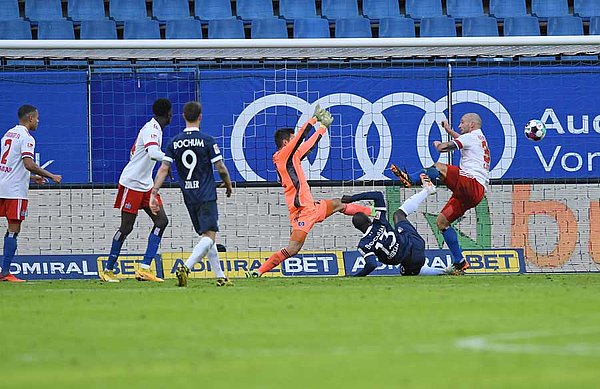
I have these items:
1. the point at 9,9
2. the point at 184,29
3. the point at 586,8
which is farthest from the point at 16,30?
the point at 586,8

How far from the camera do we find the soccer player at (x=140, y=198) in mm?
→ 14031

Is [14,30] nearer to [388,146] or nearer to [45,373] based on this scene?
[388,146]

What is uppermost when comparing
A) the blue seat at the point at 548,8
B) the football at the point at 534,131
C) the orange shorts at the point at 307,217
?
the blue seat at the point at 548,8

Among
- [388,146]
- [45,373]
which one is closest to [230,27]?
[388,146]

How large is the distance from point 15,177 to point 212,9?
8.58 meters

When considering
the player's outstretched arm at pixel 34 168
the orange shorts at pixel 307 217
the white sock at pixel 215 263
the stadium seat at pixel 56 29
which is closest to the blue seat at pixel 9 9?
the stadium seat at pixel 56 29

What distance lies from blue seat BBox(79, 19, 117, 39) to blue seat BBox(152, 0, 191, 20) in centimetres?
108

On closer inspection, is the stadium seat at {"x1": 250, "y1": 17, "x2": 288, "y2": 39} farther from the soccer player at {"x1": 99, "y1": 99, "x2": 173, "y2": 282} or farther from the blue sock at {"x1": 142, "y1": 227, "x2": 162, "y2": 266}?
the blue sock at {"x1": 142, "y1": 227, "x2": 162, "y2": 266}

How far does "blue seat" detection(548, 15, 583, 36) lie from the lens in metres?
22.1

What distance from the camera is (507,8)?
22.9 m

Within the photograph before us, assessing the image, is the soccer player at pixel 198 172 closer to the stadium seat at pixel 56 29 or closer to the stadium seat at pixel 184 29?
the stadium seat at pixel 184 29

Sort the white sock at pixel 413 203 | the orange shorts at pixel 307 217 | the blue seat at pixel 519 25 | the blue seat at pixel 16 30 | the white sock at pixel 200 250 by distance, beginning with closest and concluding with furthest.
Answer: the white sock at pixel 200 250 < the orange shorts at pixel 307 217 < the white sock at pixel 413 203 < the blue seat at pixel 16 30 < the blue seat at pixel 519 25

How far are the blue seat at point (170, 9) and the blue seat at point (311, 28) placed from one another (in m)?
2.13

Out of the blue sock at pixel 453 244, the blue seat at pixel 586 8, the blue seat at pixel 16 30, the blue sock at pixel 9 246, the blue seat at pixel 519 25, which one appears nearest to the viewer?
the blue sock at pixel 9 246
